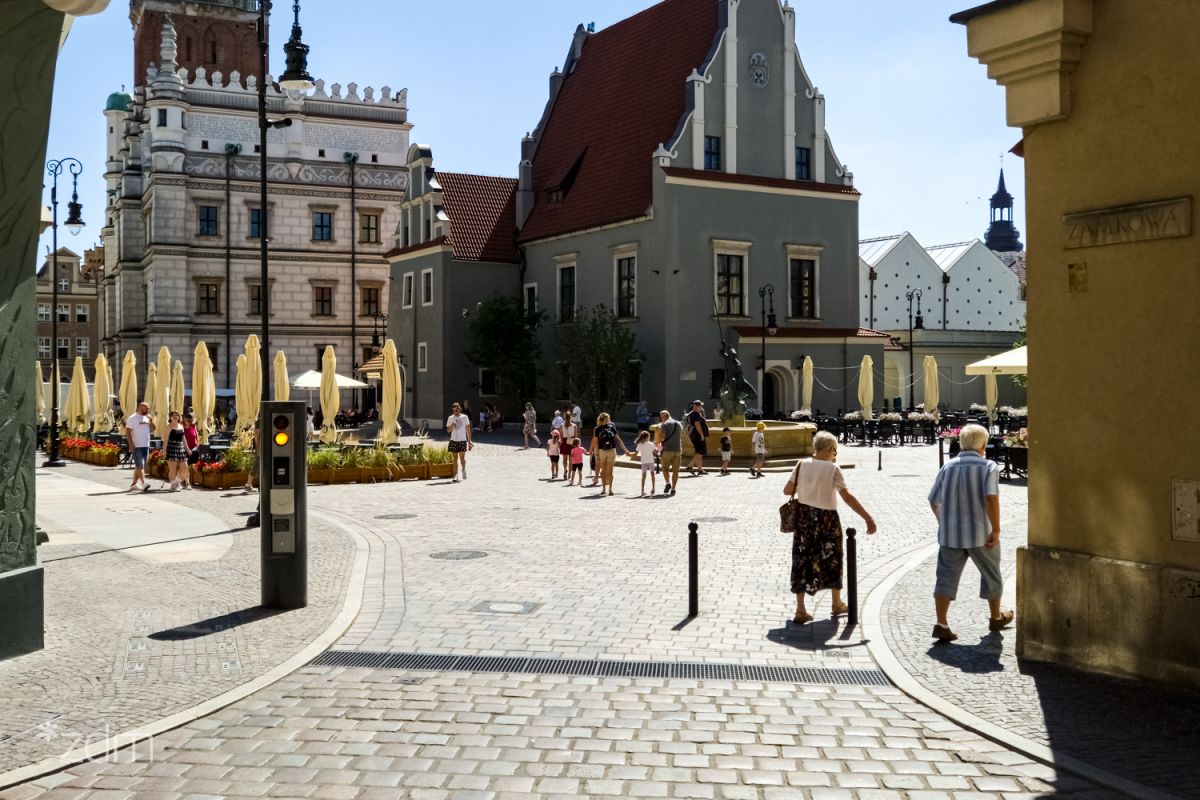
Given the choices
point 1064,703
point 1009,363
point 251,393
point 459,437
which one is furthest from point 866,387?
point 1064,703

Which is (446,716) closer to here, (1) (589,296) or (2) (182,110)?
(1) (589,296)

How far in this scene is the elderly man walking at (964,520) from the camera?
31.3ft

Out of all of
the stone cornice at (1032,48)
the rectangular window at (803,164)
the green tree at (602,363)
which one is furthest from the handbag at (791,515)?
the rectangular window at (803,164)

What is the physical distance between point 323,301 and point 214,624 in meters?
56.0

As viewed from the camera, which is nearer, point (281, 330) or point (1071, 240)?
point (1071, 240)

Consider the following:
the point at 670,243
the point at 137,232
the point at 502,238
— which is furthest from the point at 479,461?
the point at 137,232

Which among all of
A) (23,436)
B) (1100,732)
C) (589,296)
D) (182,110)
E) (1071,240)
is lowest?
(1100,732)

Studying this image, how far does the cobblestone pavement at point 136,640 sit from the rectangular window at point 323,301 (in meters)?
49.9

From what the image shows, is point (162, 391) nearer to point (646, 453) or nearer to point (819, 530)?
point (646, 453)

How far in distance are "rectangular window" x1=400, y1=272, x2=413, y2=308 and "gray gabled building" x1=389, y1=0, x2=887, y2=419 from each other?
862 centimetres

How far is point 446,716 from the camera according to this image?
294 inches

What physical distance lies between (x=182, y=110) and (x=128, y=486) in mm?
40929

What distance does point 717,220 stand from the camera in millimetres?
44000

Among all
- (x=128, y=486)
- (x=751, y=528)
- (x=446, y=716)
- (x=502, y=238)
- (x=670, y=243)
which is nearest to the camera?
(x=446, y=716)
